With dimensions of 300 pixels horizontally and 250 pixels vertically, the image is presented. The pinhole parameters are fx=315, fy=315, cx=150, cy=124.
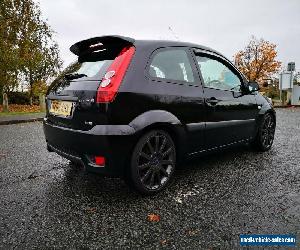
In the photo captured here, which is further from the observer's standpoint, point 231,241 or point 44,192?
point 44,192

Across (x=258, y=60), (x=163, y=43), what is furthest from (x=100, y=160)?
(x=258, y=60)

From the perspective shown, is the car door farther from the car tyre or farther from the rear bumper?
the rear bumper

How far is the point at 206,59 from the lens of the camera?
4.17m

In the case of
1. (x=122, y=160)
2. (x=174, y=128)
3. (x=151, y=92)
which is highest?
(x=151, y=92)

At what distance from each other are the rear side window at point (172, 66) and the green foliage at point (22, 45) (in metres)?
12.9

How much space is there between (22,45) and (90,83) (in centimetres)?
1689

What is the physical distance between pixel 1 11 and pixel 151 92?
16617 mm

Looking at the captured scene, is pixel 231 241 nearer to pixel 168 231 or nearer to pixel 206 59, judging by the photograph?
pixel 168 231

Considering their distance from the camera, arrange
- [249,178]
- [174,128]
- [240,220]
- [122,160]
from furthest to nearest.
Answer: [249,178] → [174,128] → [122,160] → [240,220]

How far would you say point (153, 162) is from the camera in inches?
134

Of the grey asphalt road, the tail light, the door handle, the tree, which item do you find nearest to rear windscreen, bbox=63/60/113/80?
the tail light

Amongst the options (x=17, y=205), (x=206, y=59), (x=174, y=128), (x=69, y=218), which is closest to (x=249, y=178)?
(x=174, y=128)

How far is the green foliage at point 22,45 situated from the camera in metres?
15.1

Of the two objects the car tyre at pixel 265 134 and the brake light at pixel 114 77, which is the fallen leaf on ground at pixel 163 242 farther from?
the car tyre at pixel 265 134
